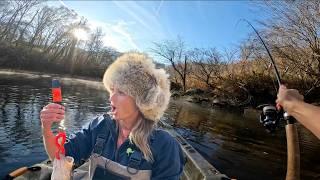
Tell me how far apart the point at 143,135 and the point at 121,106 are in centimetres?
32

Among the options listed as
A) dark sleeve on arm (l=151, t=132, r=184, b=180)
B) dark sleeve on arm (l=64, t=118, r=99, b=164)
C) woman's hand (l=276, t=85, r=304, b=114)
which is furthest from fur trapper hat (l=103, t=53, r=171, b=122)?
woman's hand (l=276, t=85, r=304, b=114)

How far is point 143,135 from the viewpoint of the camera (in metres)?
2.88

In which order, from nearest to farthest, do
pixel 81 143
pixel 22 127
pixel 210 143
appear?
1. pixel 81 143
2. pixel 22 127
3. pixel 210 143

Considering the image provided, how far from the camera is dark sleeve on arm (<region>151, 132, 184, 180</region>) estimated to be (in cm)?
288

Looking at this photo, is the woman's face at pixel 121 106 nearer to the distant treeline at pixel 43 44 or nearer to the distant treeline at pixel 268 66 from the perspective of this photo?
the distant treeline at pixel 268 66

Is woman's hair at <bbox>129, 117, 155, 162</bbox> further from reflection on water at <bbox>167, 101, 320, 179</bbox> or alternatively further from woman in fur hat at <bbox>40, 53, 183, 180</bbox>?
reflection on water at <bbox>167, 101, 320, 179</bbox>

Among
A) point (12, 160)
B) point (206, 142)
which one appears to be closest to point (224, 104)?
point (206, 142)

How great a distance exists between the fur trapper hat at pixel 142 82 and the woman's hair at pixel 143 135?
6 cm

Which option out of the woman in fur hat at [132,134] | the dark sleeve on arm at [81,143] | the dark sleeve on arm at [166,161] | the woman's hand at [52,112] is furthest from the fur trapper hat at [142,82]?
the woman's hand at [52,112]

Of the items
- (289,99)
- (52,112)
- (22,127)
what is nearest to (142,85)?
(52,112)

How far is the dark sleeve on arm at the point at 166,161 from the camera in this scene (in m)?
2.88

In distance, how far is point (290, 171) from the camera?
9.70ft

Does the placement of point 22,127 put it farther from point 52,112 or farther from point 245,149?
point 52,112

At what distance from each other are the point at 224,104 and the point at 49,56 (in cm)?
3742
